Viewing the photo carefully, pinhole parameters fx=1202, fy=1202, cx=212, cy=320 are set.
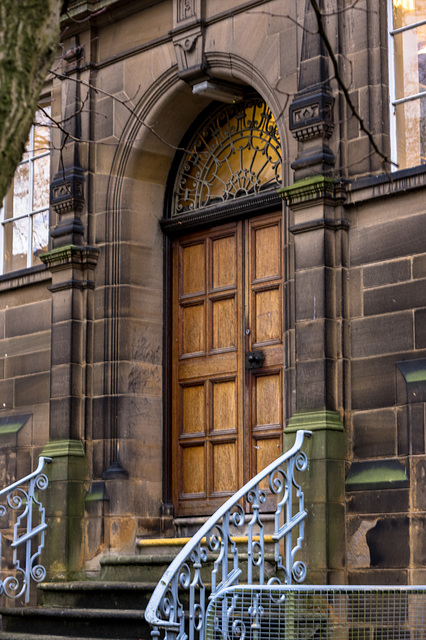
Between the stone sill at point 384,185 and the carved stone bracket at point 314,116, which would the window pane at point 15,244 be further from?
the stone sill at point 384,185

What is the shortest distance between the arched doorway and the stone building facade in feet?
0.07

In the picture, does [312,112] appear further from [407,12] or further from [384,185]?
[407,12]

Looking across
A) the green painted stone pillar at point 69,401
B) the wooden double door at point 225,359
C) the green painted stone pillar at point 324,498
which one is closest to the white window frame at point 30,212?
the green painted stone pillar at point 69,401

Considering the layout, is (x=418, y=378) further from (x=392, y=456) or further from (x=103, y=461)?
(x=103, y=461)

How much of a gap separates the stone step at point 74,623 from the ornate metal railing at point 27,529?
1.03 feet

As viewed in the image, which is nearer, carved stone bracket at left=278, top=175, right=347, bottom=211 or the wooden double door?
carved stone bracket at left=278, top=175, right=347, bottom=211

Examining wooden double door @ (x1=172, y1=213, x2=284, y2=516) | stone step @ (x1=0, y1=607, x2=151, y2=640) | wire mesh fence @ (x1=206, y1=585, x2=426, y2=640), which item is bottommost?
stone step @ (x1=0, y1=607, x2=151, y2=640)

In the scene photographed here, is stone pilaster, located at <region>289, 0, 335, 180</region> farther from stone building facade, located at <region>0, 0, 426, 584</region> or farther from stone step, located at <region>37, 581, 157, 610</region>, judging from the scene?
stone step, located at <region>37, 581, 157, 610</region>

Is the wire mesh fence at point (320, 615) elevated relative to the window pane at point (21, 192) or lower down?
lower down

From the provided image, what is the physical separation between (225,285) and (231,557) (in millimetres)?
2671

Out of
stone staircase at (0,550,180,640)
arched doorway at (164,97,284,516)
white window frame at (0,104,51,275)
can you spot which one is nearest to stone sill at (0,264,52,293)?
white window frame at (0,104,51,275)

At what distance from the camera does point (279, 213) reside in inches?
408

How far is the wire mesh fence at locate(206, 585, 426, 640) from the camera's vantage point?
298 inches

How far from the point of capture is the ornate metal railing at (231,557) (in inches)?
302
